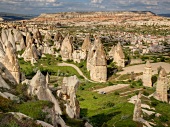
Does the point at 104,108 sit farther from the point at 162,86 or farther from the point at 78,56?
the point at 78,56

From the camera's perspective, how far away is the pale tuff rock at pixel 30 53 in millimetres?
49578

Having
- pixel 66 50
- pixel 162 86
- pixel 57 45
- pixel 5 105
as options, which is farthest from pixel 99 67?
pixel 5 105

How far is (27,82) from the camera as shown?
20203 millimetres

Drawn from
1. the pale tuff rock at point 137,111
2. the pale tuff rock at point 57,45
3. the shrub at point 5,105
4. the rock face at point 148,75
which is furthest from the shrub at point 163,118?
the pale tuff rock at point 57,45

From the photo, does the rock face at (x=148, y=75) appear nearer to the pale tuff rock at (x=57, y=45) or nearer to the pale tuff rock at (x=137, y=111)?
the pale tuff rock at (x=137, y=111)

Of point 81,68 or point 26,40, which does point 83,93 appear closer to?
point 81,68

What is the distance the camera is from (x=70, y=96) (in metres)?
20.5

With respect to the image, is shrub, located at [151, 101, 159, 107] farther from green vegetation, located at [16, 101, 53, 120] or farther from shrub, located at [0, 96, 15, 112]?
shrub, located at [0, 96, 15, 112]

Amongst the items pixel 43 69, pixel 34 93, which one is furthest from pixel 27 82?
pixel 43 69

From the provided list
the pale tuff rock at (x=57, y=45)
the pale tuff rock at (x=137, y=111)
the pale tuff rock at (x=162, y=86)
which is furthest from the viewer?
the pale tuff rock at (x=57, y=45)

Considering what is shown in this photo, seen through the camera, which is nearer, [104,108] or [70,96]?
[70,96]

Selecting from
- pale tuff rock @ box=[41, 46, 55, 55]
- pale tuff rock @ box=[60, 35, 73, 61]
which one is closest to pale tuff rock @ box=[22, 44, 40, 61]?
pale tuff rock @ box=[41, 46, 55, 55]

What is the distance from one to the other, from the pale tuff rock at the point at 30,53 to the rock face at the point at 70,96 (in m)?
28.1

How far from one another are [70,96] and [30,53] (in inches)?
1187
